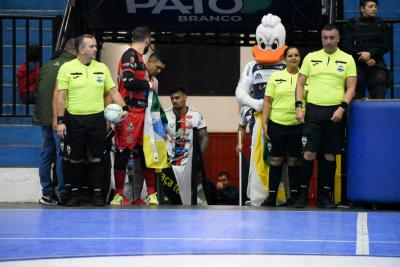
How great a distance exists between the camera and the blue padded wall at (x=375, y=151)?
13.1 m

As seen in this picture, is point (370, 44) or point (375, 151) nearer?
point (375, 151)

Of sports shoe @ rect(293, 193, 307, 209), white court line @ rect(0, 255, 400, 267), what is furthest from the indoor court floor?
sports shoe @ rect(293, 193, 307, 209)

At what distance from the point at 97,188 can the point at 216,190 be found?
328cm

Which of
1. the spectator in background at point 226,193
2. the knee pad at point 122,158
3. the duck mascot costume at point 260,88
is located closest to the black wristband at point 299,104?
the duck mascot costume at point 260,88

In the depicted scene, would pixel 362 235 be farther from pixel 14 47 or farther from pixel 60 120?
pixel 14 47

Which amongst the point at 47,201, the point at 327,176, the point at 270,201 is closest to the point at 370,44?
the point at 327,176

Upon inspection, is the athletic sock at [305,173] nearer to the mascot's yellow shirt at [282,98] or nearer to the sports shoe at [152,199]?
the mascot's yellow shirt at [282,98]

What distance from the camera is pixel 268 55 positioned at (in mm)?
13781

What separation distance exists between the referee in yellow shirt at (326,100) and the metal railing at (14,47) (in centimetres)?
386

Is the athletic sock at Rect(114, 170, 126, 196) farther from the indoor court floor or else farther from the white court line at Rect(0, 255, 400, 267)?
the white court line at Rect(0, 255, 400, 267)

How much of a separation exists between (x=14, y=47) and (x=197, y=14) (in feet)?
8.31

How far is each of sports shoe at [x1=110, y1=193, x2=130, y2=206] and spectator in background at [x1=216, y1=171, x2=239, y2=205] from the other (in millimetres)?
2447

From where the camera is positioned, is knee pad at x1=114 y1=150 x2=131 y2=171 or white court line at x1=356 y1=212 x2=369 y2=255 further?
knee pad at x1=114 y1=150 x2=131 y2=171

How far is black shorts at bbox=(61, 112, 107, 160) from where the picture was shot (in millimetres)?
13047
